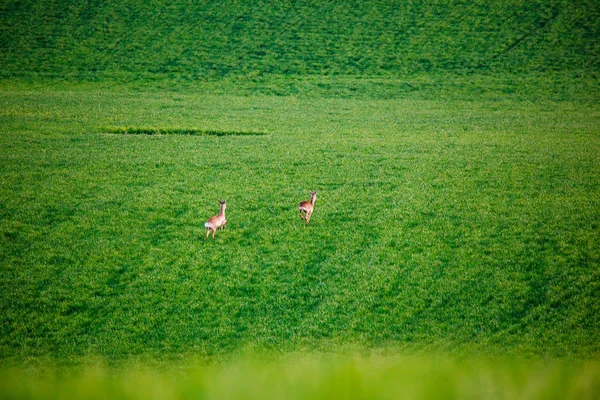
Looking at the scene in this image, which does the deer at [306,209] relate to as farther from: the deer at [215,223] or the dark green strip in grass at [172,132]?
the dark green strip in grass at [172,132]

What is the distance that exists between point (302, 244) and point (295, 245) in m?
0.25

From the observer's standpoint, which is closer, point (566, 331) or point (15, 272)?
point (566, 331)

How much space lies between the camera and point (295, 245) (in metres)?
16.6

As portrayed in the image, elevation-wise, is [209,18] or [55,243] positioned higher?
[209,18]

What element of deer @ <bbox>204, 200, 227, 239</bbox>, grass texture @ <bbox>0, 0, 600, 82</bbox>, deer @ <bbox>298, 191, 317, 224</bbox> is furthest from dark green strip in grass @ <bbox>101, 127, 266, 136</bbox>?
grass texture @ <bbox>0, 0, 600, 82</bbox>

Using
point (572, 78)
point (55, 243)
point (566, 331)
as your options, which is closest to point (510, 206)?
point (566, 331)

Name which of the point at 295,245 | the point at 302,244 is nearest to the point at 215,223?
the point at 295,245

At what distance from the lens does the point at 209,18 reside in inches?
2677

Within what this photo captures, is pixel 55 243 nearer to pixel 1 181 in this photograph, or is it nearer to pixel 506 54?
pixel 1 181

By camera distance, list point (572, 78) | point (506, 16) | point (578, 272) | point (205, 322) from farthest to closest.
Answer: point (506, 16), point (572, 78), point (578, 272), point (205, 322)

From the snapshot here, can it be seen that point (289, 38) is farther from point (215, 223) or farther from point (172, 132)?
point (215, 223)

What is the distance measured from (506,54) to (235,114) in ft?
114

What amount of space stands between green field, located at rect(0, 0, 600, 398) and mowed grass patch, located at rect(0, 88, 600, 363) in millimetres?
79

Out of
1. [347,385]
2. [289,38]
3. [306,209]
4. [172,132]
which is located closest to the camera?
[347,385]
